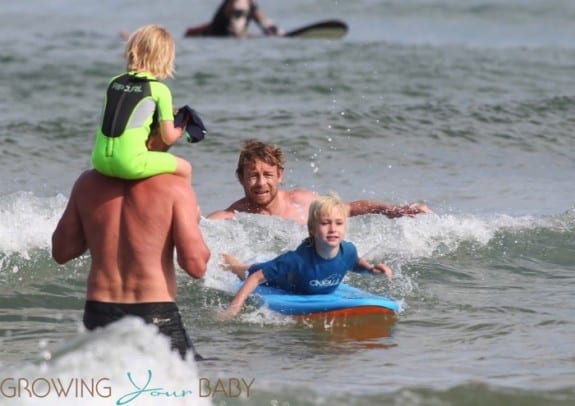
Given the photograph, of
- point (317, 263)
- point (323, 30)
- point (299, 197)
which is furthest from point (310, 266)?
point (323, 30)

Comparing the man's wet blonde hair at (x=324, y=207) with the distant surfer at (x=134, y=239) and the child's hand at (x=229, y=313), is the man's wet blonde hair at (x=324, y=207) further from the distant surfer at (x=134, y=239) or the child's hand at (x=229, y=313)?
the distant surfer at (x=134, y=239)

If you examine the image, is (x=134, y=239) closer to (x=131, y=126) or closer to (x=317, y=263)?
(x=131, y=126)

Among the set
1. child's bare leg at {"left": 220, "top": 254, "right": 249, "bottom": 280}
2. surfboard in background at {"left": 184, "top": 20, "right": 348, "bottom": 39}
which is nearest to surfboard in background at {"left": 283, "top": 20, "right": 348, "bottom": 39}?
surfboard in background at {"left": 184, "top": 20, "right": 348, "bottom": 39}

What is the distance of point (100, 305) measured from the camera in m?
5.89

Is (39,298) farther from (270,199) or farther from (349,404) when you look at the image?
(349,404)

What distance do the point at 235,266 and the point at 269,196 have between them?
42.7 inches

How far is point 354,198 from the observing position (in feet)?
38.6

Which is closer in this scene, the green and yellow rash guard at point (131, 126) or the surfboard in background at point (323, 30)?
the green and yellow rash guard at point (131, 126)

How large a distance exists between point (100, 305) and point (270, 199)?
136 inches

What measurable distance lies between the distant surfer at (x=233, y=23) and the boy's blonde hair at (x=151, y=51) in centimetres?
1704

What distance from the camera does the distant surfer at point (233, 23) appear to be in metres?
22.8

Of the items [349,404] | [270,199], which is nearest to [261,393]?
[349,404]

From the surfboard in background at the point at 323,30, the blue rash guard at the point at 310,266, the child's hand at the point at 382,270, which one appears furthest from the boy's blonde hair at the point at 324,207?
the surfboard in background at the point at 323,30

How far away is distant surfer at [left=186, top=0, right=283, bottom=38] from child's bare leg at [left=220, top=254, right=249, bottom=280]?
48.2 ft
